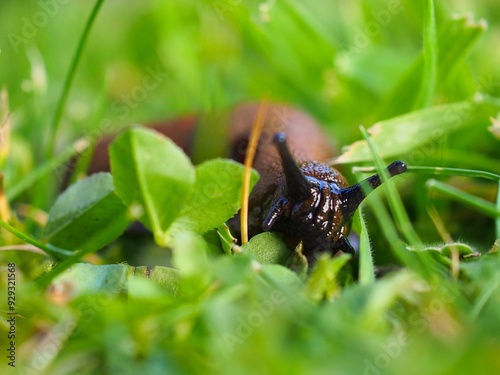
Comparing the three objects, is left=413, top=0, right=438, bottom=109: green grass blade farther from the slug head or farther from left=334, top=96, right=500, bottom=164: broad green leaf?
the slug head

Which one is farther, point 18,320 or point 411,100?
point 411,100

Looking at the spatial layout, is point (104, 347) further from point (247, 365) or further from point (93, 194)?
point (93, 194)

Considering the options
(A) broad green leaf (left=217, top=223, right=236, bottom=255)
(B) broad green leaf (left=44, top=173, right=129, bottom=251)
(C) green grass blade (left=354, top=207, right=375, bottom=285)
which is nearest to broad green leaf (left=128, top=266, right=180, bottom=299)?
(A) broad green leaf (left=217, top=223, right=236, bottom=255)

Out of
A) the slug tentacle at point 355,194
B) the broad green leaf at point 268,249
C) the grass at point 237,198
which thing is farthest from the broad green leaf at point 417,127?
the broad green leaf at point 268,249

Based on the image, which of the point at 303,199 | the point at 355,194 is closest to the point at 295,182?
the point at 303,199

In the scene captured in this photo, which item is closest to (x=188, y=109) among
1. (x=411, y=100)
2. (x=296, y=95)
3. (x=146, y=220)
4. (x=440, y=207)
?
(x=296, y=95)

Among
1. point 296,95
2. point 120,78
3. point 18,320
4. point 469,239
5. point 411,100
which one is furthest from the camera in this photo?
point 120,78

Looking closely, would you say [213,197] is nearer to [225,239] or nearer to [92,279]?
[225,239]
